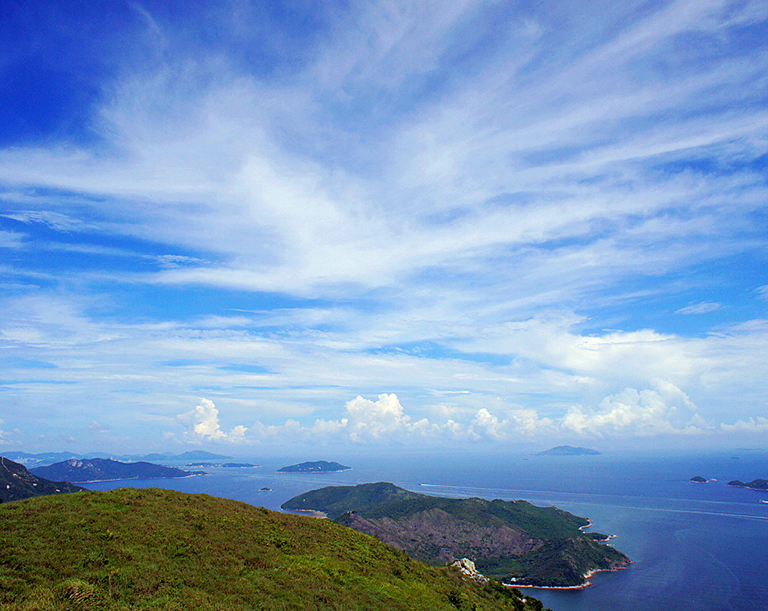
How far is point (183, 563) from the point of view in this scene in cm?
2912

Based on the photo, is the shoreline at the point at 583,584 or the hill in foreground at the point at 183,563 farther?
the shoreline at the point at 583,584

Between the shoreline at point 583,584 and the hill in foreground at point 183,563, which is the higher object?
the hill in foreground at point 183,563

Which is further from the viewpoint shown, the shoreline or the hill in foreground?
the shoreline

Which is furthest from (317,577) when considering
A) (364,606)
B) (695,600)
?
(695,600)

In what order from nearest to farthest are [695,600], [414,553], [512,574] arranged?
[695,600] → [512,574] → [414,553]

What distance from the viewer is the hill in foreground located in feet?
76.2

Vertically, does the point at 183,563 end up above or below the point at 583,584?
above

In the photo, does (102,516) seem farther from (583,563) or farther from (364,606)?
(583,563)

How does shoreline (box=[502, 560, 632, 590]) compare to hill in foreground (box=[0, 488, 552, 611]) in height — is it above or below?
below

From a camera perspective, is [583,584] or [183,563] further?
[583,584]

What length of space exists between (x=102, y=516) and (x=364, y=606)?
68.4 ft

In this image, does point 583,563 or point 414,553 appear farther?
point 414,553

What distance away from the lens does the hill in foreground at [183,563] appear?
23.2m

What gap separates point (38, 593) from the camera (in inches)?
822
